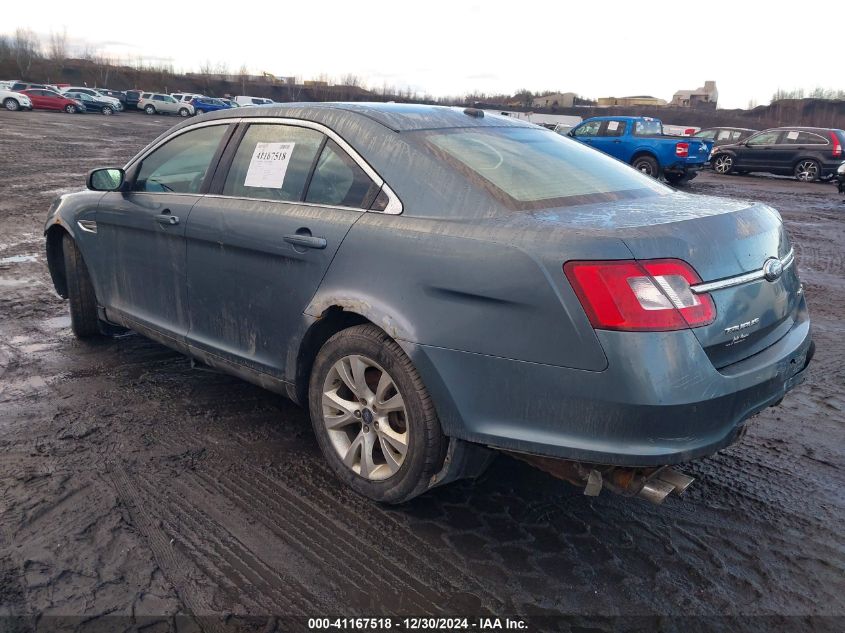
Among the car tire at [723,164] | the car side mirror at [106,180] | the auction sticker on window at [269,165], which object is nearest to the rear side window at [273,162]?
the auction sticker on window at [269,165]

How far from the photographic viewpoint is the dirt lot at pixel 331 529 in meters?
2.35

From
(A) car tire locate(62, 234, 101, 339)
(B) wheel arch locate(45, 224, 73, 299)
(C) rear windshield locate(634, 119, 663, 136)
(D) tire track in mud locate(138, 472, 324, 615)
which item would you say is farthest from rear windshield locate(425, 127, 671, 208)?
(C) rear windshield locate(634, 119, 663, 136)

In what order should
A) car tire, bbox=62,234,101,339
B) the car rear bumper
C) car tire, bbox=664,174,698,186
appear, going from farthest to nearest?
car tire, bbox=664,174,698,186
car tire, bbox=62,234,101,339
the car rear bumper

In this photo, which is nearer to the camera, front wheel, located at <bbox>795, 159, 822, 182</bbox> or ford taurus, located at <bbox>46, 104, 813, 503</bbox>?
A: ford taurus, located at <bbox>46, 104, 813, 503</bbox>

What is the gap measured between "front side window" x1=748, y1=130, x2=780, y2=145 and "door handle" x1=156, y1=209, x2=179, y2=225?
2070 cm

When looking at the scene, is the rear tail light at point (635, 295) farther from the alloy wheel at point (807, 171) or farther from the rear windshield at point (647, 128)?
the alloy wheel at point (807, 171)

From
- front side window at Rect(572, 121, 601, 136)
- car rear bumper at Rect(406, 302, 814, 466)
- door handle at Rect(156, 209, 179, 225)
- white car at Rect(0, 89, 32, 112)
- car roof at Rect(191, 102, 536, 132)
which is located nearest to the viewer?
car rear bumper at Rect(406, 302, 814, 466)

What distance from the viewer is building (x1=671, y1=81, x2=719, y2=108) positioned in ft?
222

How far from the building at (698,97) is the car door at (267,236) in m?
69.3

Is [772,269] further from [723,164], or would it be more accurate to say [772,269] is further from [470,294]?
[723,164]

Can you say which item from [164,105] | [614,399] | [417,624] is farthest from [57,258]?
[164,105]

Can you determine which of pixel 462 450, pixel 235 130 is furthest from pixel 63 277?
pixel 462 450

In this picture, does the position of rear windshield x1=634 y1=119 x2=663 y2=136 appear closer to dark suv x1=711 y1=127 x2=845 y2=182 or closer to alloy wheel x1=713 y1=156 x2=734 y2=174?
dark suv x1=711 y1=127 x2=845 y2=182

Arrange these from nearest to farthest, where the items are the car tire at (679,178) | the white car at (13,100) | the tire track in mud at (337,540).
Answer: the tire track in mud at (337,540) → the car tire at (679,178) → the white car at (13,100)
